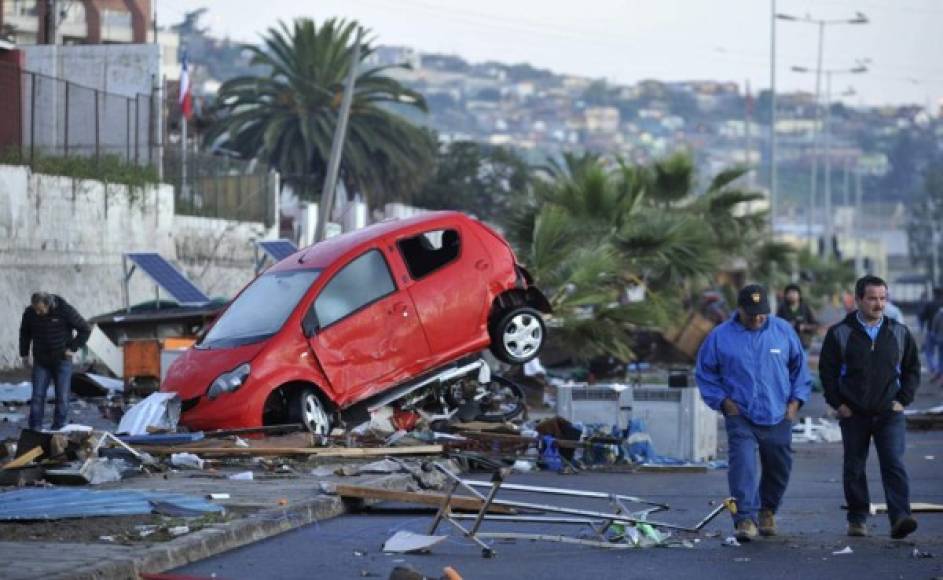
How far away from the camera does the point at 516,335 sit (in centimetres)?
2203

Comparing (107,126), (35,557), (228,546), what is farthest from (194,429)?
(107,126)

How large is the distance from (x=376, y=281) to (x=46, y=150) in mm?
16776

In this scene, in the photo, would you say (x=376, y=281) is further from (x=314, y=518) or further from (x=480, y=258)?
(x=314, y=518)

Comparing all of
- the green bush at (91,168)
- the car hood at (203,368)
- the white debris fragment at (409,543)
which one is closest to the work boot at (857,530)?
the white debris fragment at (409,543)

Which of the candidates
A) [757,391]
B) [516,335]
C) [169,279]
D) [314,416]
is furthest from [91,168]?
[757,391]

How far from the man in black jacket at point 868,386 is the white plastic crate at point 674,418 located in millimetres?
6138

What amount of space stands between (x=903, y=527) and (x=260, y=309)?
9409 millimetres

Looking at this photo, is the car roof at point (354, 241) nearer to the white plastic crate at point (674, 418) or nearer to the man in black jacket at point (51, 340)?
the man in black jacket at point (51, 340)

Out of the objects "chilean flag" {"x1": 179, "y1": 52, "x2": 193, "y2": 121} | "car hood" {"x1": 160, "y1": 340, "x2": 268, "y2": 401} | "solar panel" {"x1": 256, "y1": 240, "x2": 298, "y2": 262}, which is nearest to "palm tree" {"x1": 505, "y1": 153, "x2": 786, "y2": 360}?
"solar panel" {"x1": 256, "y1": 240, "x2": 298, "y2": 262}

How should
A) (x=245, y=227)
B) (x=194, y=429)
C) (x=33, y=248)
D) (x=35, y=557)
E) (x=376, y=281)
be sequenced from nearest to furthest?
1. (x=35, y=557)
2. (x=194, y=429)
3. (x=376, y=281)
4. (x=33, y=248)
5. (x=245, y=227)

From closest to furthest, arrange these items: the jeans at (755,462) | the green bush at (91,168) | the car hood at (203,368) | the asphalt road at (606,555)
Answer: the asphalt road at (606,555)
the jeans at (755,462)
the car hood at (203,368)
the green bush at (91,168)

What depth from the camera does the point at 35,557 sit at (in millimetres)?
10594

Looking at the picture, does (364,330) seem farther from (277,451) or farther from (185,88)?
(185,88)

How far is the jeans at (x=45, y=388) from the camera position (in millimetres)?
21156
